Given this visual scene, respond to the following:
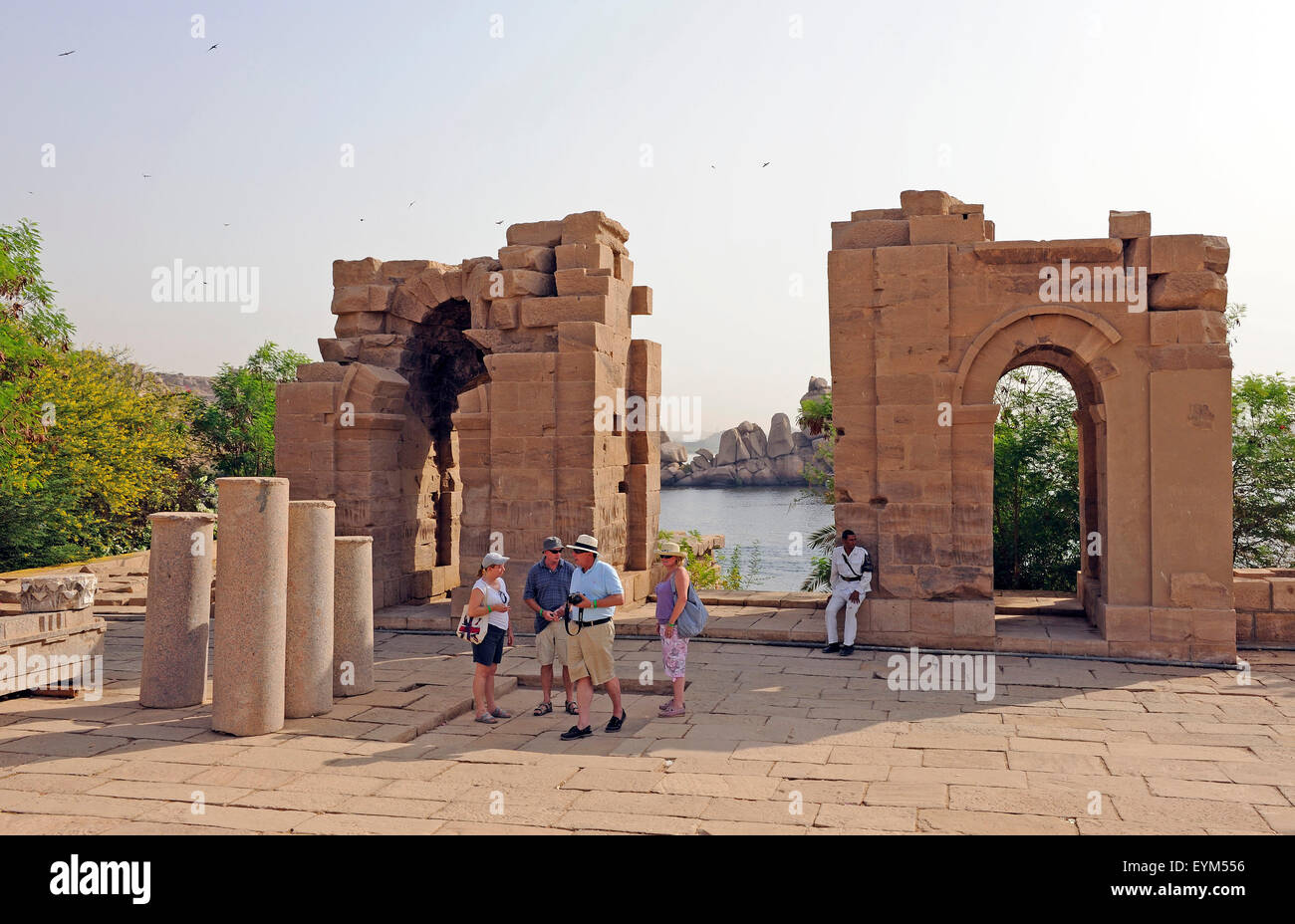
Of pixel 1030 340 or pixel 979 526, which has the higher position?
pixel 1030 340

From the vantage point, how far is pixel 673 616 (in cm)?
800

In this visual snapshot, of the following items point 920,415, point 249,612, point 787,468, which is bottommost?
point 249,612

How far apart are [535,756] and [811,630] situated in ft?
16.8

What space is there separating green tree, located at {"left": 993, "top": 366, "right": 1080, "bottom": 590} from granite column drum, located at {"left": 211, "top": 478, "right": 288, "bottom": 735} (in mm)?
11470

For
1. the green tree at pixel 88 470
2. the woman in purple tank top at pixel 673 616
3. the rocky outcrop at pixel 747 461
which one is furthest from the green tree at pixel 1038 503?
the rocky outcrop at pixel 747 461

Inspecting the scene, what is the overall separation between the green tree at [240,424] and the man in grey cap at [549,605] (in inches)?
980

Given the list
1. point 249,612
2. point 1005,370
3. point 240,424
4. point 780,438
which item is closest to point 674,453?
point 780,438

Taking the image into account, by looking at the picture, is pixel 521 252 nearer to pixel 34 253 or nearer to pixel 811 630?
pixel 811 630

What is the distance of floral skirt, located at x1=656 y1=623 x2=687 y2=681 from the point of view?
8133 mm

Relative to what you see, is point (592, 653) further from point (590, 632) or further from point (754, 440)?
point (754, 440)

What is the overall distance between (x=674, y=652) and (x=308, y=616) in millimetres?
3100

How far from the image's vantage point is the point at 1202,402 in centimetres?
1019

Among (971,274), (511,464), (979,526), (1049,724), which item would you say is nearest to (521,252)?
(511,464)

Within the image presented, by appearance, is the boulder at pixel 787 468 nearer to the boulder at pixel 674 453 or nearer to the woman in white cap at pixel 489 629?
the boulder at pixel 674 453
